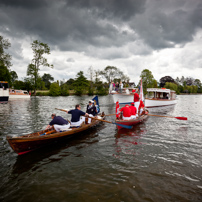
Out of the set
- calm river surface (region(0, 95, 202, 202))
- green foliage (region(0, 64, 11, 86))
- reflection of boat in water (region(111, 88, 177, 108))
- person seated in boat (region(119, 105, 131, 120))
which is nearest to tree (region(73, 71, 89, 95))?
green foliage (region(0, 64, 11, 86))

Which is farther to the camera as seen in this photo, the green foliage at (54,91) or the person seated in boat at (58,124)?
the green foliage at (54,91)

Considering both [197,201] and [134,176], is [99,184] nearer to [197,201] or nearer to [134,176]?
[134,176]

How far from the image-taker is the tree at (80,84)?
2421 inches

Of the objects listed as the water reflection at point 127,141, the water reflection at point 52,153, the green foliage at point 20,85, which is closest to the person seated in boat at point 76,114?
the water reflection at point 52,153

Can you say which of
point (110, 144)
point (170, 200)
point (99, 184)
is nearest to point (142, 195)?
point (170, 200)

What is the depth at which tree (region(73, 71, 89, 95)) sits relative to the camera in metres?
61.5

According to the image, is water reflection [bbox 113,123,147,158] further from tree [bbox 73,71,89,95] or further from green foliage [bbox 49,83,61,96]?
tree [bbox 73,71,89,95]

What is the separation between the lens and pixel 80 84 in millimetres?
63781

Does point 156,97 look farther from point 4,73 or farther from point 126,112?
point 4,73

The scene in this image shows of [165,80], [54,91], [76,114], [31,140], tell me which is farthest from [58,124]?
[165,80]

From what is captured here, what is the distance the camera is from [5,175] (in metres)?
5.02

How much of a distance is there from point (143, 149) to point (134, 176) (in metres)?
2.53

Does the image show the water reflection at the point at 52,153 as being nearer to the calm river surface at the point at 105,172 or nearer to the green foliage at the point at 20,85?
the calm river surface at the point at 105,172

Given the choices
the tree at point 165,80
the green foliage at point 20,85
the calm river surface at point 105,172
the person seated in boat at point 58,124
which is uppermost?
the tree at point 165,80
